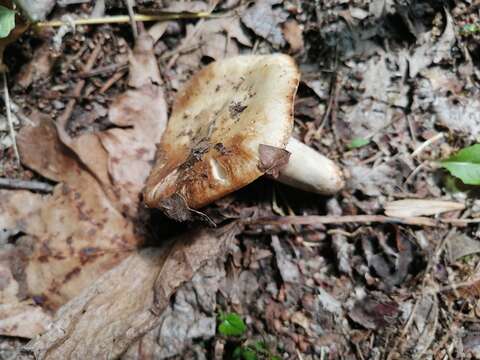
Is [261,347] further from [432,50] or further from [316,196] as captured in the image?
[432,50]

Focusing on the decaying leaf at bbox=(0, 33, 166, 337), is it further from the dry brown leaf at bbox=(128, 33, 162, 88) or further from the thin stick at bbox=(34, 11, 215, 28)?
the thin stick at bbox=(34, 11, 215, 28)

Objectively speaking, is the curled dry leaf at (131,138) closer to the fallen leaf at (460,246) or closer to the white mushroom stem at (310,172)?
the white mushroom stem at (310,172)

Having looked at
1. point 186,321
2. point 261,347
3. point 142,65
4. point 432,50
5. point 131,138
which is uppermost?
point 142,65

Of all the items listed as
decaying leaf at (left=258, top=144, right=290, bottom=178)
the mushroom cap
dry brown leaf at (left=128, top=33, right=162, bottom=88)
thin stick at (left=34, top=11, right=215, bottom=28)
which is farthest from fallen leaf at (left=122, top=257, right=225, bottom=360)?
thin stick at (left=34, top=11, right=215, bottom=28)

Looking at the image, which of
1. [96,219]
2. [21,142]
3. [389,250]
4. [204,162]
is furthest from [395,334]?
[21,142]

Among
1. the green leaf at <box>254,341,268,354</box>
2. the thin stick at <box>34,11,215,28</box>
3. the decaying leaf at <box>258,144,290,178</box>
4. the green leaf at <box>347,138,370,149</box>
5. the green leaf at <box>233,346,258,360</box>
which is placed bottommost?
the green leaf at <box>254,341,268,354</box>

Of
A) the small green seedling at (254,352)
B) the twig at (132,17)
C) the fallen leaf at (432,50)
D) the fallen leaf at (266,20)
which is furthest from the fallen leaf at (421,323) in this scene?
the twig at (132,17)

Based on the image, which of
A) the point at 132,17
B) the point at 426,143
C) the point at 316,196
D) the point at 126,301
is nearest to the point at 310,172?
the point at 316,196
